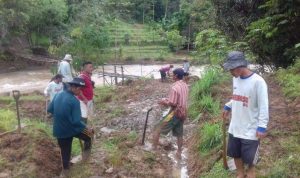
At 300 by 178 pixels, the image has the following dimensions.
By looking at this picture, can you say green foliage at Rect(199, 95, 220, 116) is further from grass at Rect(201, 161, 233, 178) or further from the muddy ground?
grass at Rect(201, 161, 233, 178)

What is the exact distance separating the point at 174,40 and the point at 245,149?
38834 mm

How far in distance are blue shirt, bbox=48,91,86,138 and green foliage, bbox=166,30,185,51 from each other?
36.3 metres

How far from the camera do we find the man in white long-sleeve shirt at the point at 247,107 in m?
4.63

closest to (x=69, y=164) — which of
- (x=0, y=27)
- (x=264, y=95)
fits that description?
(x=264, y=95)

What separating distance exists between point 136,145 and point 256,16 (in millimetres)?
8251

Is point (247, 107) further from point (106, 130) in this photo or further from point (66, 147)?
point (106, 130)

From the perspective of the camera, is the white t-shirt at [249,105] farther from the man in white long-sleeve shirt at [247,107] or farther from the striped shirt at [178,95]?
the striped shirt at [178,95]

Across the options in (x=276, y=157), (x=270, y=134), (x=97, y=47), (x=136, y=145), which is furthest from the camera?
(x=97, y=47)

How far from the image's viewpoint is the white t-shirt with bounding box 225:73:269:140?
4.62 metres

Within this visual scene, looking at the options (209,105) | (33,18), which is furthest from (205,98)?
(33,18)

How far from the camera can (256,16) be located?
15.0 metres

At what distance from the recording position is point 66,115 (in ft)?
22.1

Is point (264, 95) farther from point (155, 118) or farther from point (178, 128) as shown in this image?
point (155, 118)

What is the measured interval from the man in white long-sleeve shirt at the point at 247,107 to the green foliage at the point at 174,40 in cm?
3806
